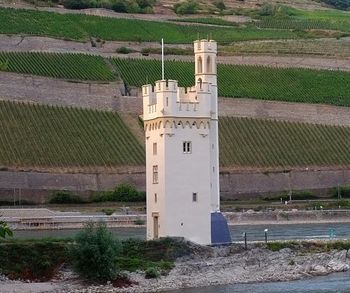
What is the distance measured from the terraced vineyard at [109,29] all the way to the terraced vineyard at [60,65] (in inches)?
210

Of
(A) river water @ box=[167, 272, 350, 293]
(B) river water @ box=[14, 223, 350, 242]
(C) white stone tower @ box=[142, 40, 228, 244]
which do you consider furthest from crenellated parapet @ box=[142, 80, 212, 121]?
(B) river water @ box=[14, 223, 350, 242]

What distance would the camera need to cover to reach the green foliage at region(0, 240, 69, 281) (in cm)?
3746

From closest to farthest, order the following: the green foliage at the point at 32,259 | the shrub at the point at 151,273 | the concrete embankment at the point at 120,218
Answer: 1. the green foliage at the point at 32,259
2. the shrub at the point at 151,273
3. the concrete embankment at the point at 120,218

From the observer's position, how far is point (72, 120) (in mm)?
85125

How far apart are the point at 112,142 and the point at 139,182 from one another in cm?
458

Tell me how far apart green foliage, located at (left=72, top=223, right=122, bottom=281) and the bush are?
96338 mm

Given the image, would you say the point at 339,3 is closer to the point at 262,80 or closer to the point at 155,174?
the point at 262,80

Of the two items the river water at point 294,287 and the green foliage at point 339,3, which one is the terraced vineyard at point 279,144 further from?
the green foliage at point 339,3

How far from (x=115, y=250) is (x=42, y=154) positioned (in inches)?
1651

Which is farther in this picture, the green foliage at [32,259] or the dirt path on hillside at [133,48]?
the dirt path on hillside at [133,48]

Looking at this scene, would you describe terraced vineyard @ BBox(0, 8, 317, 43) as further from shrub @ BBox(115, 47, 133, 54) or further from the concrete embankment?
the concrete embankment

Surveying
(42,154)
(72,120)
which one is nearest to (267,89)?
(72,120)

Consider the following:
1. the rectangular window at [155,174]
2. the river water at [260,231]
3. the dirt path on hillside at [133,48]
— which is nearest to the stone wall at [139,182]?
the river water at [260,231]

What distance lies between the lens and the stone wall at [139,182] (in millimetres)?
74312
